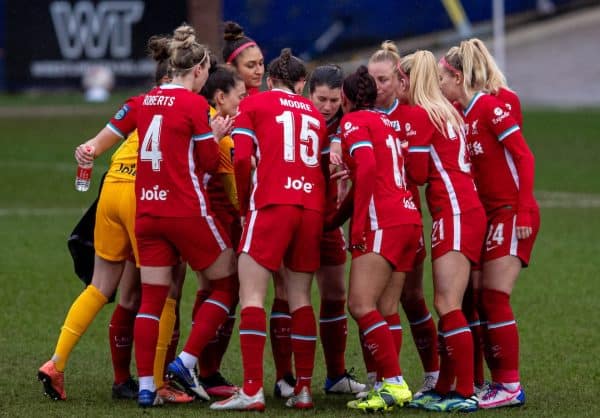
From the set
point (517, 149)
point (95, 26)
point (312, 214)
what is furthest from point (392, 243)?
point (95, 26)

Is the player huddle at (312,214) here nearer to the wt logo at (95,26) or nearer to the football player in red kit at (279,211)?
the football player in red kit at (279,211)

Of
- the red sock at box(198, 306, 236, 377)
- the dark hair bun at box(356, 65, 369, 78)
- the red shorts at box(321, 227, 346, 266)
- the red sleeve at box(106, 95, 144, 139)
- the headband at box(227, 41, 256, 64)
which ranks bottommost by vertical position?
the red sock at box(198, 306, 236, 377)

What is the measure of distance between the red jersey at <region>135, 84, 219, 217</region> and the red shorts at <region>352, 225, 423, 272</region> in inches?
39.1

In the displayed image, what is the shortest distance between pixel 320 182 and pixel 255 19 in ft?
85.7

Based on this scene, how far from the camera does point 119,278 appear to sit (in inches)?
308

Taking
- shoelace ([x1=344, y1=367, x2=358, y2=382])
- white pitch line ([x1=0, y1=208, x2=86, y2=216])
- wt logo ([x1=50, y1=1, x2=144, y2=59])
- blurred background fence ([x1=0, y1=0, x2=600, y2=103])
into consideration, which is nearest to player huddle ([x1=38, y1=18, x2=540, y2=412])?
shoelace ([x1=344, y1=367, x2=358, y2=382])

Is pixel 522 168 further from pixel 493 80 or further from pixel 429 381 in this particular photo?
Answer: pixel 429 381

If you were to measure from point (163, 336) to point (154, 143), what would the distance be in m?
1.23

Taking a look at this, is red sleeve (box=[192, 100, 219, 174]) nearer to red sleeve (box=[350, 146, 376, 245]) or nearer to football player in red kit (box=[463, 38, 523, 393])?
red sleeve (box=[350, 146, 376, 245])

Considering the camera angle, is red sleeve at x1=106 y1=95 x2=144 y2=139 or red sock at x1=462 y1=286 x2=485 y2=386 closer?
red sleeve at x1=106 y1=95 x2=144 y2=139

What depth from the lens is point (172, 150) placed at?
7.31 metres

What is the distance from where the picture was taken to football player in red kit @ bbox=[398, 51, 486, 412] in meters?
7.33

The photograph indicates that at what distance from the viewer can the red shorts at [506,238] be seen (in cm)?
753

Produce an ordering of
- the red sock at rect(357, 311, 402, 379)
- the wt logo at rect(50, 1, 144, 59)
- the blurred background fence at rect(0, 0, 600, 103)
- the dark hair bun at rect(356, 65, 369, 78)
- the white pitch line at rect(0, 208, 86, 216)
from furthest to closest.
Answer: the wt logo at rect(50, 1, 144, 59) → the blurred background fence at rect(0, 0, 600, 103) → the white pitch line at rect(0, 208, 86, 216) → the dark hair bun at rect(356, 65, 369, 78) → the red sock at rect(357, 311, 402, 379)
